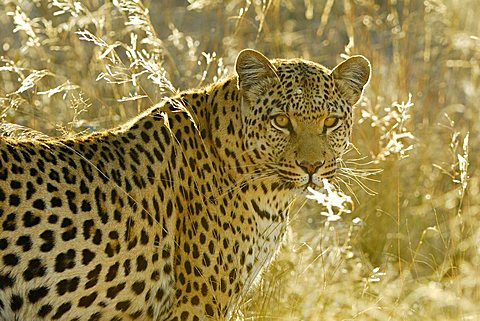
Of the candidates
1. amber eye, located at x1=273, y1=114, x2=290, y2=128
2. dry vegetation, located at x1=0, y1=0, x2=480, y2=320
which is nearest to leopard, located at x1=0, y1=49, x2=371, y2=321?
amber eye, located at x1=273, y1=114, x2=290, y2=128

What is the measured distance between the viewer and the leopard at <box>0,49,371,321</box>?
486 cm

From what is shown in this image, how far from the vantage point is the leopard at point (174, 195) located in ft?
16.0

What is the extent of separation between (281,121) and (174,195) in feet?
2.37

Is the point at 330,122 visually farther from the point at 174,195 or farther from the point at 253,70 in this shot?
the point at 174,195

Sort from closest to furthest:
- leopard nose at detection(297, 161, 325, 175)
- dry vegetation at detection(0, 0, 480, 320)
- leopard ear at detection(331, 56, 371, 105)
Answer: leopard nose at detection(297, 161, 325, 175) < leopard ear at detection(331, 56, 371, 105) < dry vegetation at detection(0, 0, 480, 320)

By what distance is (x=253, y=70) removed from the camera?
5719mm

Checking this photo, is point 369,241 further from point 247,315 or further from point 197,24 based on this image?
point 197,24

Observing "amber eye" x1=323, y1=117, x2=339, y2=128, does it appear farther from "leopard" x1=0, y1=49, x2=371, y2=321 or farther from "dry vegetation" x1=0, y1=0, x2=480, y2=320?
"dry vegetation" x1=0, y1=0, x2=480, y2=320

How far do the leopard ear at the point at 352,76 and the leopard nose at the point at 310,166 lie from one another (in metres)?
0.57

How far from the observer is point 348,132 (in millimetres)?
5855

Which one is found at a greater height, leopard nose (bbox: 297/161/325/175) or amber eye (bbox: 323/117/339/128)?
amber eye (bbox: 323/117/339/128)

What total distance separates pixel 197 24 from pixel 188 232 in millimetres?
8740

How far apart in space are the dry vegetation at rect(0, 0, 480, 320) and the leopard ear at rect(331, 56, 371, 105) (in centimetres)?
28

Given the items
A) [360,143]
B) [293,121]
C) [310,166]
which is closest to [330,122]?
[293,121]
